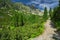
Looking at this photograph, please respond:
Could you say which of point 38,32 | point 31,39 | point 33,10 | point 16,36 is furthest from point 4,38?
point 33,10

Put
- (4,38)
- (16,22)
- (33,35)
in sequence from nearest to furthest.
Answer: (4,38), (33,35), (16,22)

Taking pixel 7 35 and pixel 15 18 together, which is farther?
pixel 15 18

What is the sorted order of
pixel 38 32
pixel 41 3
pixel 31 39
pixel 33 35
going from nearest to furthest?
pixel 31 39 → pixel 33 35 → pixel 38 32 → pixel 41 3

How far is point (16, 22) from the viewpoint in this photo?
1280 inches

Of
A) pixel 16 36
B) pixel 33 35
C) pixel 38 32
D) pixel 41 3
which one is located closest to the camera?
pixel 16 36

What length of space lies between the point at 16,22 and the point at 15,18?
1.84m

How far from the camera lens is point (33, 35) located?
18.3 meters

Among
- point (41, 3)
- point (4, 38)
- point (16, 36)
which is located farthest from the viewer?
point (41, 3)

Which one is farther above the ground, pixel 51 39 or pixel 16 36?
pixel 16 36

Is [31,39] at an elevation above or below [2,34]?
below

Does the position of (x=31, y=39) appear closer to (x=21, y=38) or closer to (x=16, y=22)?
(x=21, y=38)

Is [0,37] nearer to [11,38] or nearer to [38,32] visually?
[11,38]

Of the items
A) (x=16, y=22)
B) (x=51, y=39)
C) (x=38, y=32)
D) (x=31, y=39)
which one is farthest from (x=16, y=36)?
(x=16, y=22)

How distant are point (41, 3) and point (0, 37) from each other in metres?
36.4
